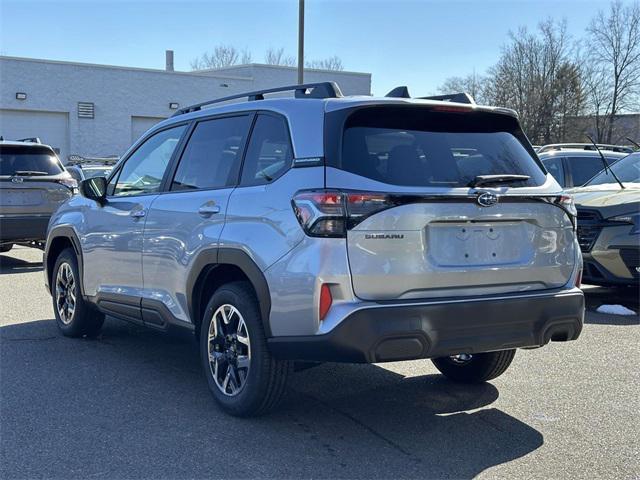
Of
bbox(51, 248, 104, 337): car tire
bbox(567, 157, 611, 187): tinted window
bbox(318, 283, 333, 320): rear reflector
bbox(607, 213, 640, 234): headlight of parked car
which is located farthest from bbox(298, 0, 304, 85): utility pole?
bbox(318, 283, 333, 320): rear reflector

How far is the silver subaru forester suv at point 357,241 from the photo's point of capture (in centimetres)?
391

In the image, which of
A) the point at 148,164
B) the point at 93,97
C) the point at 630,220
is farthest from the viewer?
the point at 93,97

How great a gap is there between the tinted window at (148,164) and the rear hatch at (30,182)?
5.65m

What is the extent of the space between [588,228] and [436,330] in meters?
4.83

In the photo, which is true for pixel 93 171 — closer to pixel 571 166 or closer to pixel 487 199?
pixel 571 166

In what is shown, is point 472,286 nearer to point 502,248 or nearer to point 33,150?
point 502,248

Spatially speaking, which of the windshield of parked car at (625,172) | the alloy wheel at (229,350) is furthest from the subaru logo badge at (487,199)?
the windshield of parked car at (625,172)

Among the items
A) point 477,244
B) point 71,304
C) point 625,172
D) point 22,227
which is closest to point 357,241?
point 477,244

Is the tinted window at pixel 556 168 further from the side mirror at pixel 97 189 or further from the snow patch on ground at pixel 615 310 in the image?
the side mirror at pixel 97 189

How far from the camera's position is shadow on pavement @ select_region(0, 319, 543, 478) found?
3908mm

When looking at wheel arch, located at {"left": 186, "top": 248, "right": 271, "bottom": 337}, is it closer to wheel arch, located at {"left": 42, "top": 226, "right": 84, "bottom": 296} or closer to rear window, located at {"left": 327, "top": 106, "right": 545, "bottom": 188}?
rear window, located at {"left": 327, "top": 106, "right": 545, "bottom": 188}

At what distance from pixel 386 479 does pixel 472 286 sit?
116 centimetres

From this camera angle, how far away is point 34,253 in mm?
14117

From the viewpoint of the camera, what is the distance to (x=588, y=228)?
8164 mm
